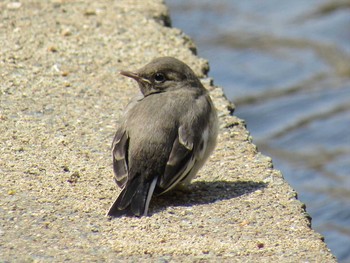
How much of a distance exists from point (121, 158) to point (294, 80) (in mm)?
6953

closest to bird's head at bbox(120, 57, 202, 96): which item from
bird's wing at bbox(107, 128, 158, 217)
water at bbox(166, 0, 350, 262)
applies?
bird's wing at bbox(107, 128, 158, 217)

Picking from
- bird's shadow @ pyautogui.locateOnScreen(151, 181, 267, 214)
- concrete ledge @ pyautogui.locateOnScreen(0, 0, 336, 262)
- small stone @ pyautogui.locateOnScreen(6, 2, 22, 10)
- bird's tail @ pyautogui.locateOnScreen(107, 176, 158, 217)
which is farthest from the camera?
small stone @ pyautogui.locateOnScreen(6, 2, 22, 10)

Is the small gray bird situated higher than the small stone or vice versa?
the small stone

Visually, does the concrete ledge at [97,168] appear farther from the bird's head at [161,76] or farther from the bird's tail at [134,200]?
the bird's head at [161,76]

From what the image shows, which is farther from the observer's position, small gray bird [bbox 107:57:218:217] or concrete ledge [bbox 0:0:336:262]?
small gray bird [bbox 107:57:218:217]

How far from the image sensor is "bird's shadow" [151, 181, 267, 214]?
5406 millimetres

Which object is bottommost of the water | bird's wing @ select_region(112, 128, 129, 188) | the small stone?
bird's wing @ select_region(112, 128, 129, 188)

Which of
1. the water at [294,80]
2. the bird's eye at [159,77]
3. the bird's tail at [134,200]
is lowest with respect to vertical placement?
the bird's tail at [134,200]

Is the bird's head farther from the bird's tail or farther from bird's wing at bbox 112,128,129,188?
the bird's tail

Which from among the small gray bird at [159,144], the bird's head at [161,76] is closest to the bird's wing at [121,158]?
the small gray bird at [159,144]

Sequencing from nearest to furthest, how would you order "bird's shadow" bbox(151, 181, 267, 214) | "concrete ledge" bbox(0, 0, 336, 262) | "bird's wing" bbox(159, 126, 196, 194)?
"concrete ledge" bbox(0, 0, 336, 262)
"bird's wing" bbox(159, 126, 196, 194)
"bird's shadow" bbox(151, 181, 267, 214)

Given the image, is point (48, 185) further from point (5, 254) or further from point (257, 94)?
point (257, 94)

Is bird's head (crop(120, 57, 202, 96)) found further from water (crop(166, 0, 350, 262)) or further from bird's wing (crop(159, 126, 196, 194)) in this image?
water (crop(166, 0, 350, 262))

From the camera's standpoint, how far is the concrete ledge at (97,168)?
15.8ft
